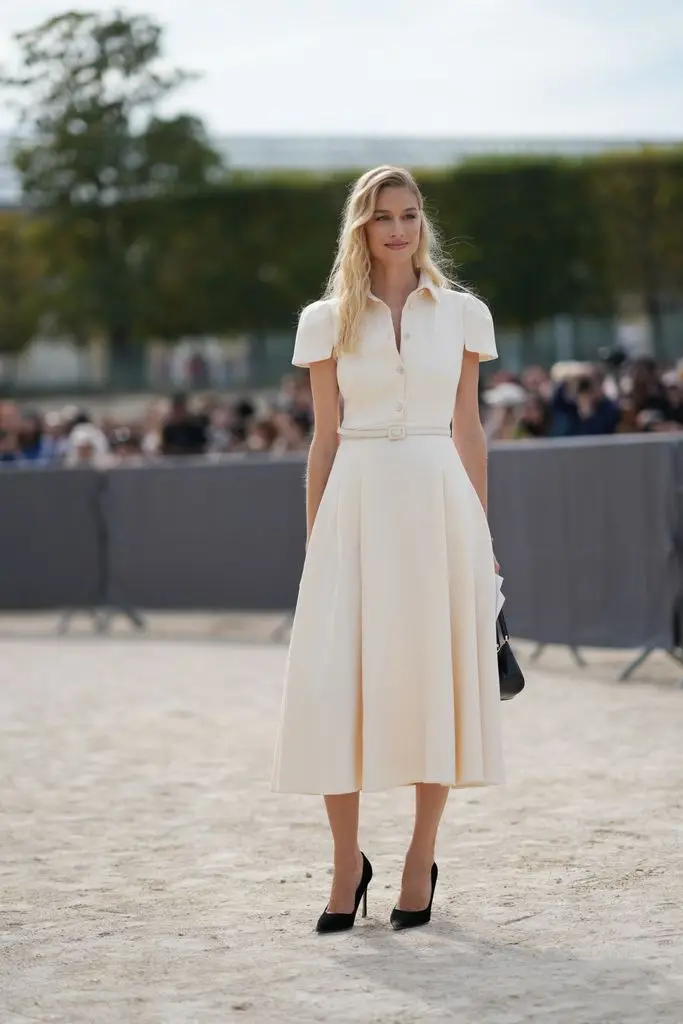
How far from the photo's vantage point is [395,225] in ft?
19.4

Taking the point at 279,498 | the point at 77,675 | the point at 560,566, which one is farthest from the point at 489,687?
the point at 279,498

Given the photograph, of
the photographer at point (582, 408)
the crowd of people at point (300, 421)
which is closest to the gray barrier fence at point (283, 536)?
the crowd of people at point (300, 421)

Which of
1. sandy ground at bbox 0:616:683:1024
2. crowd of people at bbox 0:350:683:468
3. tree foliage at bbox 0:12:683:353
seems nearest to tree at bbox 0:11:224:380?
tree foliage at bbox 0:12:683:353

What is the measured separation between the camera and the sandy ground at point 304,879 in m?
5.11

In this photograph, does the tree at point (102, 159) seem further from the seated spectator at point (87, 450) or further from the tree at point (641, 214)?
the seated spectator at point (87, 450)

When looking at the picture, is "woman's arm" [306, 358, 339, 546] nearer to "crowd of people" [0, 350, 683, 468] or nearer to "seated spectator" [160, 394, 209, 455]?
"crowd of people" [0, 350, 683, 468]

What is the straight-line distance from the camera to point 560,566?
1298 cm

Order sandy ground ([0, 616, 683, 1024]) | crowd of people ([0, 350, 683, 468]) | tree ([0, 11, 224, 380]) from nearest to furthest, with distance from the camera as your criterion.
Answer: sandy ground ([0, 616, 683, 1024]) → crowd of people ([0, 350, 683, 468]) → tree ([0, 11, 224, 380])

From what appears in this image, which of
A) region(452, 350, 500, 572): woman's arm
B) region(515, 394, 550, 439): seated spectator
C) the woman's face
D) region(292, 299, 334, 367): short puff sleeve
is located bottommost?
region(515, 394, 550, 439): seated spectator

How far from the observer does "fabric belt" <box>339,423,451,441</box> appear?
5.86 metres

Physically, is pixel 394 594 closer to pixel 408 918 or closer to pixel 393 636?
pixel 393 636

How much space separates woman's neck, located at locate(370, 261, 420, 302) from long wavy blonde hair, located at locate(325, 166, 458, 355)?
0.04m

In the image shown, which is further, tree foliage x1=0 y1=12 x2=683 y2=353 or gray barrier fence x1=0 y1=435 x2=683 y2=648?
tree foliage x1=0 y1=12 x2=683 y2=353

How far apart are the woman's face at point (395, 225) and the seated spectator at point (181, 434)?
52.0 feet
